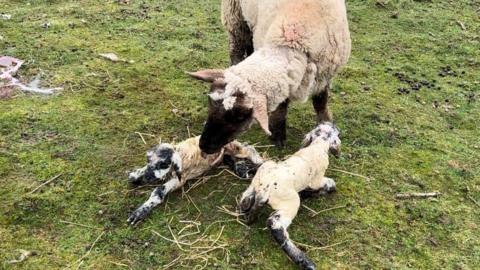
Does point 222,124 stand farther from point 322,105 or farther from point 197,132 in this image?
point 322,105

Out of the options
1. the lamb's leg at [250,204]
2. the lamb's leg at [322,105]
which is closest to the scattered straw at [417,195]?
the lamb's leg at [322,105]

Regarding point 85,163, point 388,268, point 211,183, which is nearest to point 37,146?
point 85,163

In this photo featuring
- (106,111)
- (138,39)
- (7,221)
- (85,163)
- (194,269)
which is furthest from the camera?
(138,39)

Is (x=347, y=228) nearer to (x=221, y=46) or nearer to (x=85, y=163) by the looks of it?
(x=85, y=163)

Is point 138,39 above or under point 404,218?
above

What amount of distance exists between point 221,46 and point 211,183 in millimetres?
3172

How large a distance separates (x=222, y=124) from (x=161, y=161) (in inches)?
26.1

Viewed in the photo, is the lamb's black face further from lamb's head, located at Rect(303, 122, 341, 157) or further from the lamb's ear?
lamb's head, located at Rect(303, 122, 341, 157)

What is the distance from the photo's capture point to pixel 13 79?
6.63 m

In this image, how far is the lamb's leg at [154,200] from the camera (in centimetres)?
467

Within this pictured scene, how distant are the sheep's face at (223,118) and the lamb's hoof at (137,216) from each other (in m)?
0.73

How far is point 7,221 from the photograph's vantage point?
15.2ft

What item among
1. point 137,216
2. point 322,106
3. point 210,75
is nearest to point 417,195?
point 322,106

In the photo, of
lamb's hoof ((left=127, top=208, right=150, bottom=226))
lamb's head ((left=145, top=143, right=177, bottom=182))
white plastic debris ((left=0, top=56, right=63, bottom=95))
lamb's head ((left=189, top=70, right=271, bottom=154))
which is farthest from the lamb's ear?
white plastic debris ((left=0, top=56, right=63, bottom=95))
